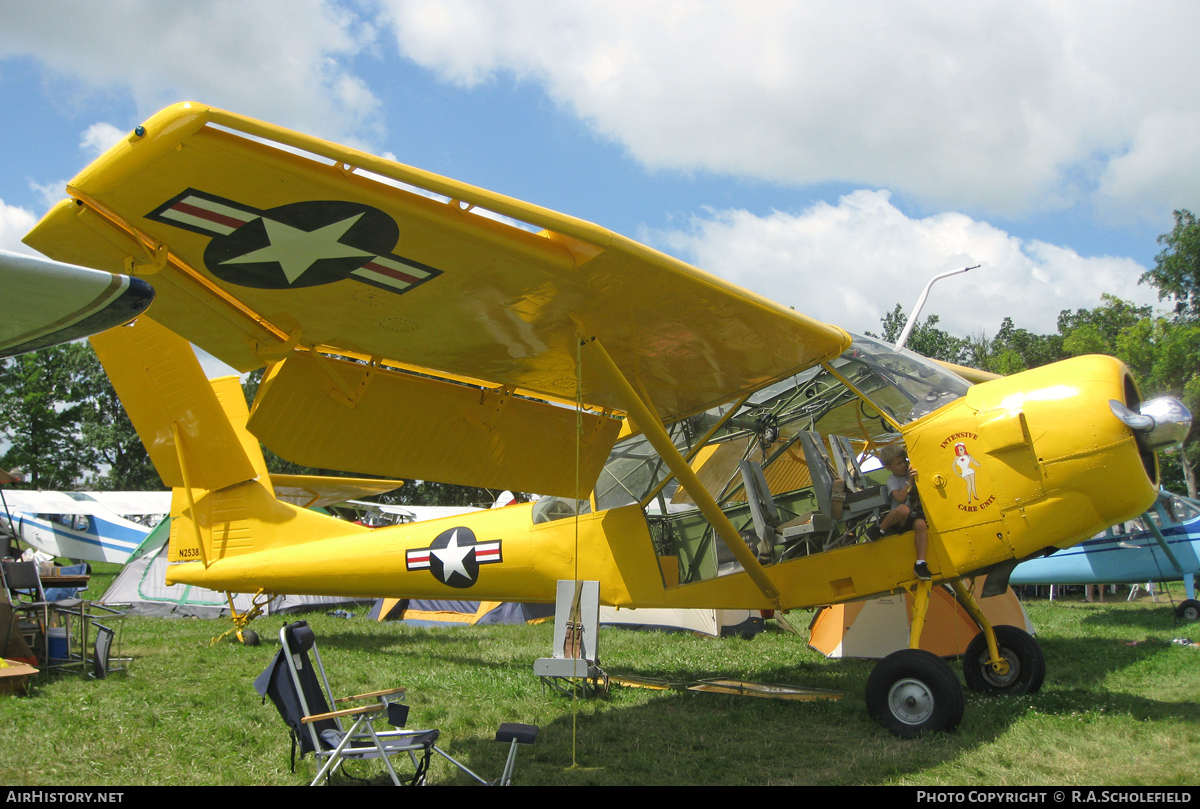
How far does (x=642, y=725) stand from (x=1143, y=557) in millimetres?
Answer: 11378

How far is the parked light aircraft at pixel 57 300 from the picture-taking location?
8.67ft

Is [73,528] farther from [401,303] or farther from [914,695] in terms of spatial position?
[914,695]

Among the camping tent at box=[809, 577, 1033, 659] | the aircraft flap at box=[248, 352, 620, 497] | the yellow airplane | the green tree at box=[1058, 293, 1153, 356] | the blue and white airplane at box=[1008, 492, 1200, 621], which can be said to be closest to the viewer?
the yellow airplane

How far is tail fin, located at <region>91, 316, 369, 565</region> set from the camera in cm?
796

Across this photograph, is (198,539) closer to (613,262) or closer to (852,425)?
(613,262)

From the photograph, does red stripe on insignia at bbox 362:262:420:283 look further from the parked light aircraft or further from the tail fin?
the tail fin

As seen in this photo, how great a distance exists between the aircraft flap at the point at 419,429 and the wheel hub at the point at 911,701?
3015mm

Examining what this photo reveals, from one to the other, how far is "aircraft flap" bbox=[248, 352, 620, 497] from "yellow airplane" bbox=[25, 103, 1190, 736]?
0.02 m

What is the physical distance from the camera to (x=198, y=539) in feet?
28.4

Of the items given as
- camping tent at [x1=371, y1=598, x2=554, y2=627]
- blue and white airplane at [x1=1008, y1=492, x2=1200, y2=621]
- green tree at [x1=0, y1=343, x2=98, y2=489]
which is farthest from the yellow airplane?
green tree at [x1=0, y1=343, x2=98, y2=489]

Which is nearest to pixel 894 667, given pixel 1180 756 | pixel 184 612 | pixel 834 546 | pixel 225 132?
pixel 834 546

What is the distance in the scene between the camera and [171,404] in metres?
8.01

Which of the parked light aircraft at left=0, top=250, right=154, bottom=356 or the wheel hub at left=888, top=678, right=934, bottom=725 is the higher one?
the parked light aircraft at left=0, top=250, right=154, bottom=356

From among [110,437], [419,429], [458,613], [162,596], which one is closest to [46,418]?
[110,437]
